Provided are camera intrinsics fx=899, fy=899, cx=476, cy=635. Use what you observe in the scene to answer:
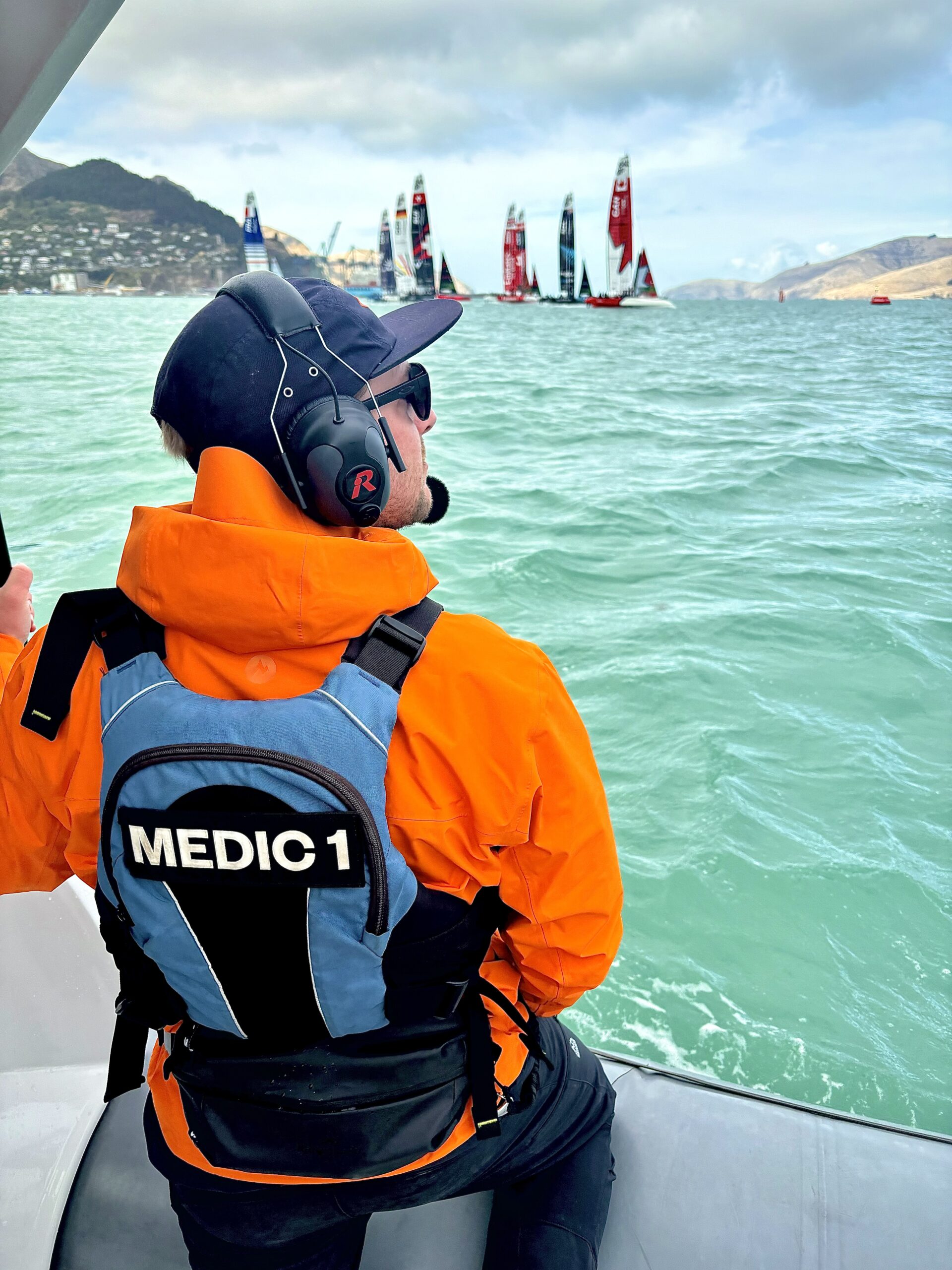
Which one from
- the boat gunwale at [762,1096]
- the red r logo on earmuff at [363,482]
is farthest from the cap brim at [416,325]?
the boat gunwale at [762,1096]

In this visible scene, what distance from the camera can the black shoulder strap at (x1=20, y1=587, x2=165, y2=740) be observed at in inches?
34.2

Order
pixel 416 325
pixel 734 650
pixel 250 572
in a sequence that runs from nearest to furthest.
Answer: pixel 250 572 < pixel 416 325 < pixel 734 650

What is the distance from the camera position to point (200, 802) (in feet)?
2.62

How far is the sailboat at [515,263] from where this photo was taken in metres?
54.3

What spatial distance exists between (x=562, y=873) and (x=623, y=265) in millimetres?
51048

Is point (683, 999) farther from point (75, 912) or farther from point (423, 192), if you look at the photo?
point (423, 192)

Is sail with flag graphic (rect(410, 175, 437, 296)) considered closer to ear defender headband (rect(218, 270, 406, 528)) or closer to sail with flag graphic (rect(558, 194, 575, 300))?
sail with flag graphic (rect(558, 194, 575, 300))

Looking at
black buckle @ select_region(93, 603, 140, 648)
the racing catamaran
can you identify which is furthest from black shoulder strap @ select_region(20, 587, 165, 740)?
the racing catamaran

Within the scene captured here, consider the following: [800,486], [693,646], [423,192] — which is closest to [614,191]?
[423,192]

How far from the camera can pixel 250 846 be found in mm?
798

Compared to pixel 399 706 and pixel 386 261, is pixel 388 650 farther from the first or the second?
pixel 386 261

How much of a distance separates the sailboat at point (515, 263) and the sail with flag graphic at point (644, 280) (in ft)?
27.5

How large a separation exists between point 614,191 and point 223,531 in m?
47.2

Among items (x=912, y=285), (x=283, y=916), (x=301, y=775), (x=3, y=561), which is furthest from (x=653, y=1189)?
(x=912, y=285)
